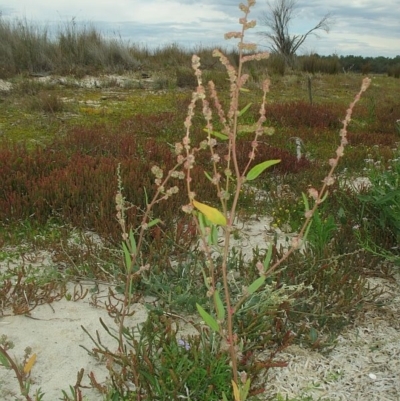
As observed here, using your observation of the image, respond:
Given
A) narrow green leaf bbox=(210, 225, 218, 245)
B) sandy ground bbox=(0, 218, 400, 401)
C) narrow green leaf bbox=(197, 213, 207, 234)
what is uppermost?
narrow green leaf bbox=(197, 213, 207, 234)

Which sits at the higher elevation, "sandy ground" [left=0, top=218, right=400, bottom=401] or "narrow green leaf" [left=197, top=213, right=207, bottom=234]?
"narrow green leaf" [left=197, top=213, right=207, bottom=234]

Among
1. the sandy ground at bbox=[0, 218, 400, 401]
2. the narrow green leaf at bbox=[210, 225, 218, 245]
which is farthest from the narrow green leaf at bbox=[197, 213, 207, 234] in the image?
the sandy ground at bbox=[0, 218, 400, 401]

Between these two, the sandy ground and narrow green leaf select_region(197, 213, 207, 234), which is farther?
the sandy ground

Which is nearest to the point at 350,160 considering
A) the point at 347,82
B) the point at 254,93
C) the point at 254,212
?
the point at 254,212

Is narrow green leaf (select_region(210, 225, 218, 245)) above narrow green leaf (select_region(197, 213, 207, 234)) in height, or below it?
below

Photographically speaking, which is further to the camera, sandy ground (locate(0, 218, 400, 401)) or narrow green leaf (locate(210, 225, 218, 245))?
sandy ground (locate(0, 218, 400, 401))

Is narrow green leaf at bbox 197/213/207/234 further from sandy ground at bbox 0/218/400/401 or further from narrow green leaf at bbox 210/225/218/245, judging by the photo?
sandy ground at bbox 0/218/400/401

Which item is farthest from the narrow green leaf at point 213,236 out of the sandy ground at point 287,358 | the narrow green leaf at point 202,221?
the sandy ground at point 287,358

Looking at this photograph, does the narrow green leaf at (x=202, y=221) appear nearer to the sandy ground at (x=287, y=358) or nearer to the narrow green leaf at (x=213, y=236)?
the narrow green leaf at (x=213, y=236)

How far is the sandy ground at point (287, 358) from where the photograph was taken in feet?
8.70

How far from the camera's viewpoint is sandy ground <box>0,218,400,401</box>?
8.70 ft

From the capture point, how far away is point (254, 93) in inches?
536

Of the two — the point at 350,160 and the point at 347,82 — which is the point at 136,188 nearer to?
the point at 350,160

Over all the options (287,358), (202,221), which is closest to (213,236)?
(202,221)
